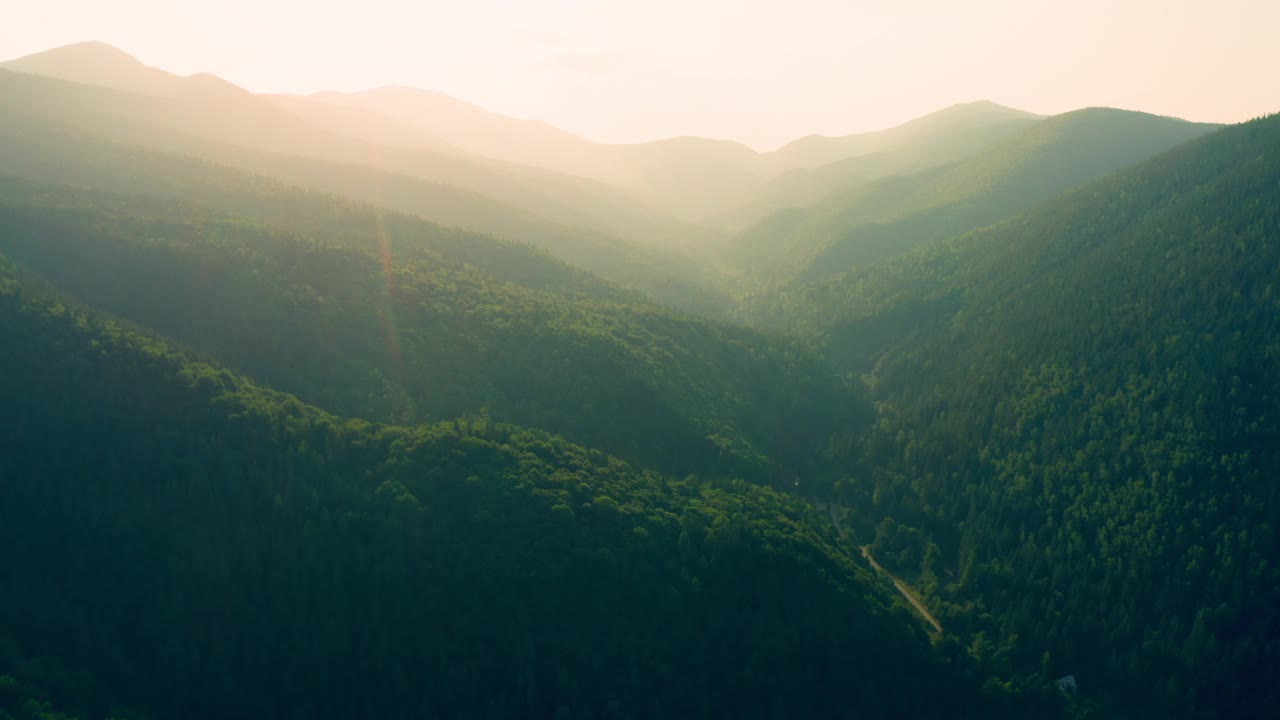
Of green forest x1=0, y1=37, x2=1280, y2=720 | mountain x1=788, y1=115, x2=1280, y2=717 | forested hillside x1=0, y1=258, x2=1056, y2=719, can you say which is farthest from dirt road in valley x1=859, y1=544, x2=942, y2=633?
forested hillside x1=0, y1=258, x2=1056, y2=719

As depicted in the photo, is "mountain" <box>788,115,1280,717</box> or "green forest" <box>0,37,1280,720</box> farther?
"mountain" <box>788,115,1280,717</box>

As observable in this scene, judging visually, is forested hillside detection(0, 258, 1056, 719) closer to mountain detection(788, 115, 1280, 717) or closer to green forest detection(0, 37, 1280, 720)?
green forest detection(0, 37, 1280, 720)

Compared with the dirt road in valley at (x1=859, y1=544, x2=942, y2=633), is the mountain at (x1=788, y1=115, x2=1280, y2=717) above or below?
above

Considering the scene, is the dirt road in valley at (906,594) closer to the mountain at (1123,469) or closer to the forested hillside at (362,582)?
the mountain at (1123,469)

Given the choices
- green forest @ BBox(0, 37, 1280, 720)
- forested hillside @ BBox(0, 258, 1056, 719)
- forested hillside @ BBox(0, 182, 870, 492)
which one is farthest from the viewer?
forested hillside @ BBox(0, 182, 870, 492)

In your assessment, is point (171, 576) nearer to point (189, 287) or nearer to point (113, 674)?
point (113, 674)

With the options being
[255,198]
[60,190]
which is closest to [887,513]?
[255,198]

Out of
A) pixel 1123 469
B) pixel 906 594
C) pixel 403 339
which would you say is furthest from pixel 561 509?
pixel 1123 469

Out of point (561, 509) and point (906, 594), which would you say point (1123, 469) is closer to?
point (906, 594)
